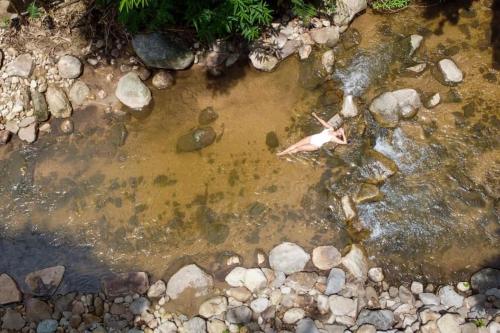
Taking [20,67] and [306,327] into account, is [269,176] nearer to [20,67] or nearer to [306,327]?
[306,327]

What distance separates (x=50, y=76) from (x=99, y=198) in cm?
229

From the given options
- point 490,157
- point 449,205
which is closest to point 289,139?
point 449,205

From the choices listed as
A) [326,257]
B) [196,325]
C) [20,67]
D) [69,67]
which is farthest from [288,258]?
[20,67]

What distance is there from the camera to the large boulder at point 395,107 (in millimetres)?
7576

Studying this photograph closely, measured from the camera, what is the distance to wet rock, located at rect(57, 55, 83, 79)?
7.90 metres

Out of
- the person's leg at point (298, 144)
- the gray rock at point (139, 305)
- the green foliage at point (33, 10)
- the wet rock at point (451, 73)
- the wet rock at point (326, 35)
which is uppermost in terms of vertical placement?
the green foliage at point (33, 10)

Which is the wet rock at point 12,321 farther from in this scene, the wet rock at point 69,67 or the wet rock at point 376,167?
the wet rock at point 376,167

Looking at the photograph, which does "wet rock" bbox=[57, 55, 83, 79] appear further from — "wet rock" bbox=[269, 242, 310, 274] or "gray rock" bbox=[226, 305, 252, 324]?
"gray rock" bbox=[226, 305, 252, 324]

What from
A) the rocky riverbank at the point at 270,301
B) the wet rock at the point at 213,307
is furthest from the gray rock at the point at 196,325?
the wet rock at the point at 213,307

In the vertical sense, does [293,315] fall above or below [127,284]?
below

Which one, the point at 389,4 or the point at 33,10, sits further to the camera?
the point at 389,4

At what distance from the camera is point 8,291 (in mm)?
6707

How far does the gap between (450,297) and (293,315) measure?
210cm

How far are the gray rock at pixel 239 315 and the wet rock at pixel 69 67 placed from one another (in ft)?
15.2
